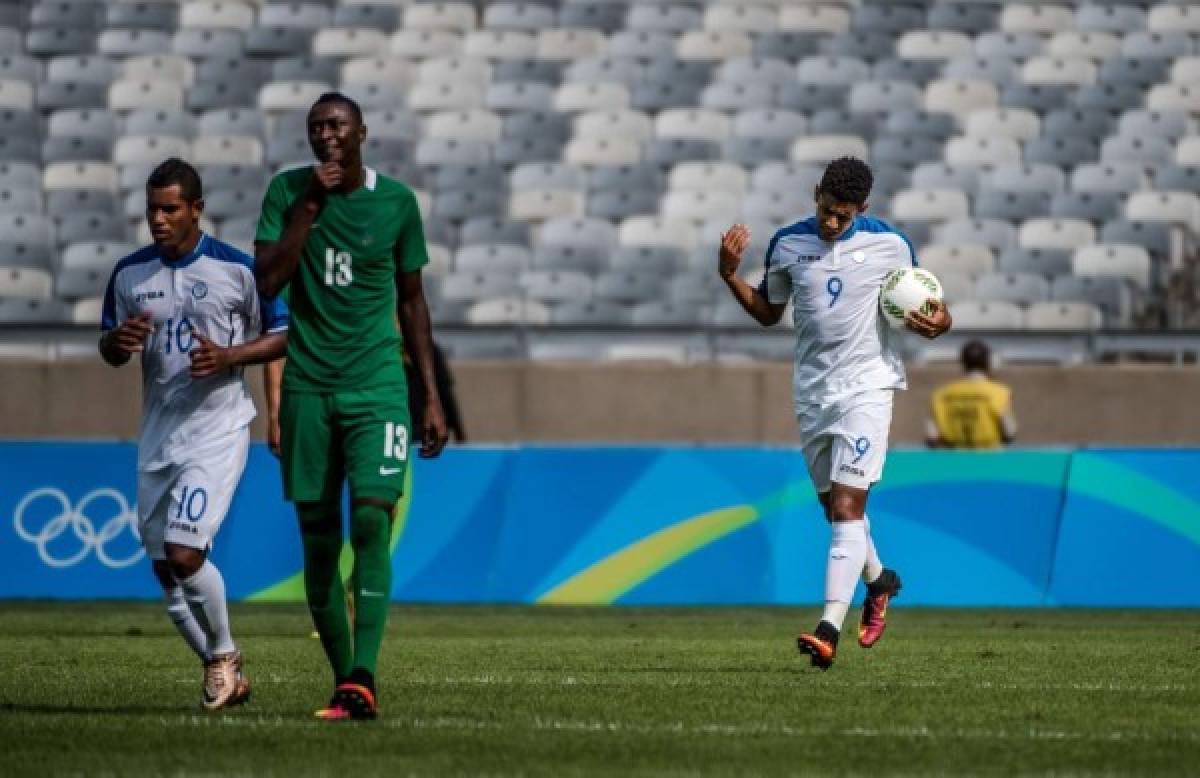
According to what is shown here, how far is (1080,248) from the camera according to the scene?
23.1m

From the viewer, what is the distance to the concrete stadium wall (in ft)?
69.5

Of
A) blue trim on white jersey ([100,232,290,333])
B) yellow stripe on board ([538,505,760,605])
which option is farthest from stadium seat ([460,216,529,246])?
blue trim on white jersey ([100,232,290,333])

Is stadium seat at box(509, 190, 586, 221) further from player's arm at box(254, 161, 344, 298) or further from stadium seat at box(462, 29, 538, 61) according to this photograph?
player's arm at box(254, 161, 344, 298)

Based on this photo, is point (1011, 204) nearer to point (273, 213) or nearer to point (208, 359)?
point (208, 359)

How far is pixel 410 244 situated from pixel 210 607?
181 centimetres

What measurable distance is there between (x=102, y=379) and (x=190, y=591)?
40.3 ft

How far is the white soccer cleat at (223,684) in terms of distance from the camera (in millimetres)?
9078

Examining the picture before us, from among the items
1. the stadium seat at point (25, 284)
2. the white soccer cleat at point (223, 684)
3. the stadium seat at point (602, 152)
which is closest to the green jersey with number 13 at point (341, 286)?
the white soccer cleat at point (223, 684)

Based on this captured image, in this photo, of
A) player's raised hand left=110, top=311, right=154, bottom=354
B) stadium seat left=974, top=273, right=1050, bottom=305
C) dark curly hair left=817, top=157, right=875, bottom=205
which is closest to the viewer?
player's raised hand left=110, top=311, right=154, bottom=354

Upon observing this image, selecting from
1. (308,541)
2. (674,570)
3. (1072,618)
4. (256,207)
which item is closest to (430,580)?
(674,570)

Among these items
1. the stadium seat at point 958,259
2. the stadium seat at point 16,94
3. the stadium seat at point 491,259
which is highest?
the stadium seat at point 16,94

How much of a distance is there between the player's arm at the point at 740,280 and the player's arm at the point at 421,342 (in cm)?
251

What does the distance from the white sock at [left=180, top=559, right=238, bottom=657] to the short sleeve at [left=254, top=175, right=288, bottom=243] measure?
5.29 feet

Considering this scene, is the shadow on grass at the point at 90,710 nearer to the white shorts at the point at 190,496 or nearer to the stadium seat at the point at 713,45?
the white shorts at the point at 190,496
